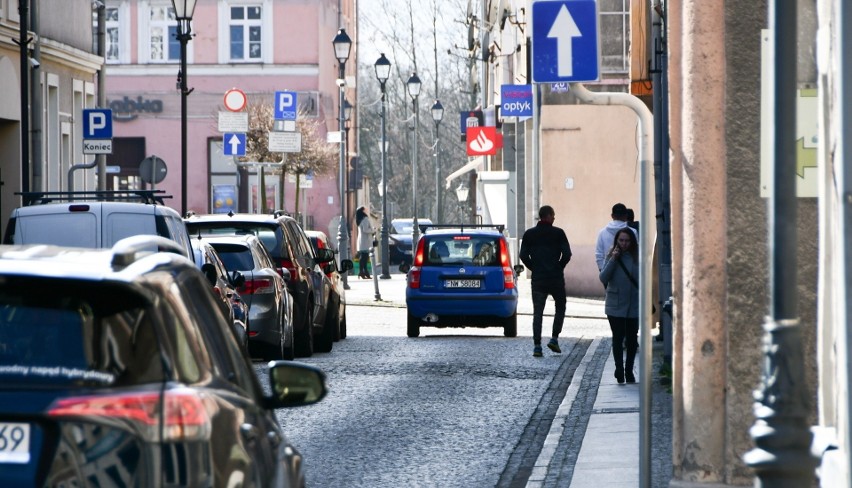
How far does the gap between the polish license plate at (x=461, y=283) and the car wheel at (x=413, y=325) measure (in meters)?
0.65

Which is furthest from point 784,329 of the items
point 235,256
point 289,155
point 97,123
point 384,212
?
point 289,155

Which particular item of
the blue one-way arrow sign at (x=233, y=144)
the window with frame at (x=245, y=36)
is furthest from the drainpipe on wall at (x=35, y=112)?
the window with frame at (x=245, y=36)

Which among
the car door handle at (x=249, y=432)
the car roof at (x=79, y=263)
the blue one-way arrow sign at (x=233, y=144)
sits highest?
the blue one-way arrow sign at (x=233, y=144)

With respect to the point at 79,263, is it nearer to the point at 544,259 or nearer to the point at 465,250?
the point at 544,259

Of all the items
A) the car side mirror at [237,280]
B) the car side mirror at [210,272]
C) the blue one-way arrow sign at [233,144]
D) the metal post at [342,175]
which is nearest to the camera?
the car side mirror at [210,272]

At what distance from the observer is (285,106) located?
38.4 m

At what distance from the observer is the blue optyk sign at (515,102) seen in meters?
35.7

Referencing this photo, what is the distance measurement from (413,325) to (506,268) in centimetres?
157

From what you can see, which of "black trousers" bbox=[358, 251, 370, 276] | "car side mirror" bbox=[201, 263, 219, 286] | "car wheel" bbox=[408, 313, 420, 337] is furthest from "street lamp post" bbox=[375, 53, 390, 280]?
"car side mirror" bbox=[201, 263, 219, 286]

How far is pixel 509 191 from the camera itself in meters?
48.4

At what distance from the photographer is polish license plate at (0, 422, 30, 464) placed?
12.8 feet

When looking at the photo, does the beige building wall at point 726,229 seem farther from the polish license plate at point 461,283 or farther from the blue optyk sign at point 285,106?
the blue optyk sign at point 285,106

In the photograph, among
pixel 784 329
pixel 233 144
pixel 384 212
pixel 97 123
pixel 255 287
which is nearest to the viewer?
pixel 784 329

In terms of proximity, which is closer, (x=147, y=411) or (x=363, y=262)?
(x=147, y=411)
